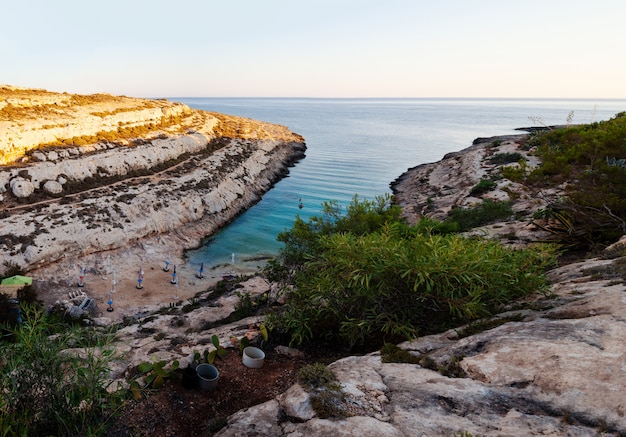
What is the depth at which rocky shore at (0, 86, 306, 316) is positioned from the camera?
29.6m

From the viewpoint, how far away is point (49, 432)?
6625mm

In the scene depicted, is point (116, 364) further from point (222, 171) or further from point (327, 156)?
point (327, 156)

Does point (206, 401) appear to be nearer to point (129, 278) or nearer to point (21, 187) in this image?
point (129, 278)

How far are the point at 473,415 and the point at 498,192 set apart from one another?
116 ft

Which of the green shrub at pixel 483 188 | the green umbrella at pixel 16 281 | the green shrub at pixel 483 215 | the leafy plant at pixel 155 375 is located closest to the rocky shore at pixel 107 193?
the green umbrella at pixel 16 281

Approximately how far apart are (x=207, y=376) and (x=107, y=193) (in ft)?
120

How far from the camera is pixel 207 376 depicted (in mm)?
9945


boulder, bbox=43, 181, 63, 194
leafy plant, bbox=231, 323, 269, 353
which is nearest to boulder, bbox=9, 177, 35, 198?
boulder, bbox=43, 181, 63, 194

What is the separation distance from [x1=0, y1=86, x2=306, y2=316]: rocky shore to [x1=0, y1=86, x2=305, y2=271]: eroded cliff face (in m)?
0.11

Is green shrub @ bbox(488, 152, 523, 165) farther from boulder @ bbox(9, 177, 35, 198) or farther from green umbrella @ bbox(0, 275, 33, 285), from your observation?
boulder @ bbox(9, 177, 35, 198)

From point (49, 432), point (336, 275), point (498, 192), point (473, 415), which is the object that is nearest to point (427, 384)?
point (473, 415)

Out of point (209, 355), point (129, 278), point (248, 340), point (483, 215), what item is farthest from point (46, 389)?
point (483, 215)

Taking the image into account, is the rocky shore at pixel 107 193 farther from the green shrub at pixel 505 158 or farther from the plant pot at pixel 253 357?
the green shrub at pixel 505 158

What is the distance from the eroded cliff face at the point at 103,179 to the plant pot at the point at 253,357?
2648 centimetres
